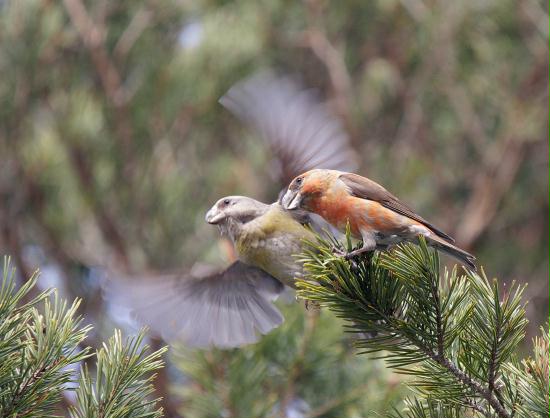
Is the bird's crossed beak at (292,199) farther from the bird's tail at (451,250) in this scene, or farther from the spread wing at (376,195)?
the bird's tail at (451,250)

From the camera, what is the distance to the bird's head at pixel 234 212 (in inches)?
Result: 101

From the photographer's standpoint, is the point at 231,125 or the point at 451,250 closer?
the point at 451,250

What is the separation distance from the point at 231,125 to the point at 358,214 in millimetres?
3634

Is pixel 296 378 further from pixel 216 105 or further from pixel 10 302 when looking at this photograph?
pixel 216 105

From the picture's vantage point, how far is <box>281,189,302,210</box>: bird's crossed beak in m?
2.30

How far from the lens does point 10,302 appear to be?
1438 millimetres

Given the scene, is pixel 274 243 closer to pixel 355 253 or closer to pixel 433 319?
pixel 355 253

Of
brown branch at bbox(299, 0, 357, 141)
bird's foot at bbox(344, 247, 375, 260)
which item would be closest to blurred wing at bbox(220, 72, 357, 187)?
bird's foot at bbox(344, 247, 375, 260)

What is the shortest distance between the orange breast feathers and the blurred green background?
555 millimetres

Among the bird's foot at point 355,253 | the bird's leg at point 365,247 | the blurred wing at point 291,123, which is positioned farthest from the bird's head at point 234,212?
the bird's foot at point 355,253

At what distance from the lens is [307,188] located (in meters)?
2.28

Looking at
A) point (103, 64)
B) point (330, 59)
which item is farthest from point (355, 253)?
point (330, 59)

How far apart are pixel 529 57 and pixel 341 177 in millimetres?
4166

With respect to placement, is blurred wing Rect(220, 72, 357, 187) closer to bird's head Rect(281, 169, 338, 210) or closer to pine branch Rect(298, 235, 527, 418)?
bird's head Rect(281, 169, 338, 210)
